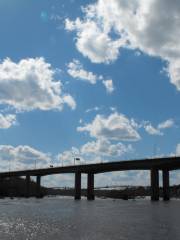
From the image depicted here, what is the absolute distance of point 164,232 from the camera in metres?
54.1

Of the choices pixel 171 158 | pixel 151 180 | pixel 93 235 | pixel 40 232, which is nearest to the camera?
pixel 93 235

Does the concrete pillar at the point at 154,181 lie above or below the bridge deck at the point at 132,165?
below

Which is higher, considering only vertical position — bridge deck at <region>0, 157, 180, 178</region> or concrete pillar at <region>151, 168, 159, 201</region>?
bridge deck at <region>0, 157, 180, 178</region>

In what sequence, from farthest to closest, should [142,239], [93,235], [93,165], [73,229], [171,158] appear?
1. [93,165]
2. [171,158]
3. [73,229]
4. [93,235]
5. [142,239]

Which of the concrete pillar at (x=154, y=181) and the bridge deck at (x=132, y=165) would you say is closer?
the bridge deck at (x=132, y=165)

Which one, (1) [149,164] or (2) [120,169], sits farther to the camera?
(2) [120,169]

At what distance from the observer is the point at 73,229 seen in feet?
193

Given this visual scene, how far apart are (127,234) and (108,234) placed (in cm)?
232

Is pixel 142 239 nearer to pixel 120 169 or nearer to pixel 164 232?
pixel 164 232

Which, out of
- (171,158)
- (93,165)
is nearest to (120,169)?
(93,165)

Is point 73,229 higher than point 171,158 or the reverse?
the reverse

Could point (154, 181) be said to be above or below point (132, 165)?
below

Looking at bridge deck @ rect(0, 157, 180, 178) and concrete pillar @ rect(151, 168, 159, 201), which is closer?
bridge deck @ rect(0, 157, 180, 178)

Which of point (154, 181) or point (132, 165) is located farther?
point (154, 181)
